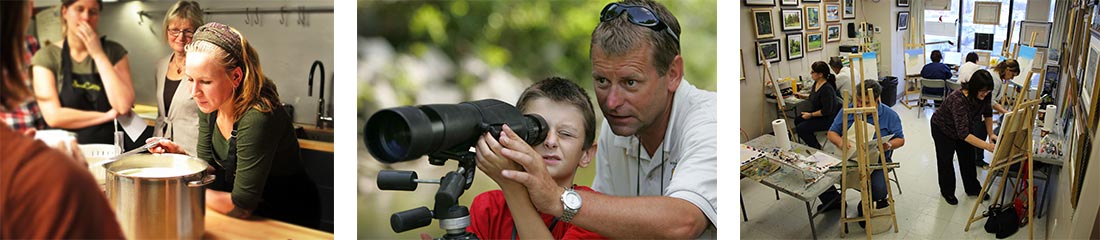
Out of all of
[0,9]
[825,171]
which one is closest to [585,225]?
[825,171]

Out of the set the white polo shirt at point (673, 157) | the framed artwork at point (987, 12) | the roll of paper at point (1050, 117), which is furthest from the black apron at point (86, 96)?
the roll of paper at point (1050, 117)

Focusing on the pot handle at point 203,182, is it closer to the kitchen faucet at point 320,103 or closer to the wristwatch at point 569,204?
the kitchen faucet at point 320,103

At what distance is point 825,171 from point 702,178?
1.77ft

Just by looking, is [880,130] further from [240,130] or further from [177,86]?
[177,86]

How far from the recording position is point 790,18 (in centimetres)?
282

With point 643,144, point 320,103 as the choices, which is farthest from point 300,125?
point 643,144

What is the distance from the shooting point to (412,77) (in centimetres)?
257

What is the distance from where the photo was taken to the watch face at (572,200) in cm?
249

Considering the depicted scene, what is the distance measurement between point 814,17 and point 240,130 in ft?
6.38

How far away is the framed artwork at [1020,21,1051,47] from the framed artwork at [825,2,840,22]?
22.0 inches

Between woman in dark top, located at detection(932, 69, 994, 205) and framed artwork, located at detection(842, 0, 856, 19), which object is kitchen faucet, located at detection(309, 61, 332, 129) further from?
woman in dark top, located at detection(932, 69, 994, 205)

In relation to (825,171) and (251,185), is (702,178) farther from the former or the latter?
(251,185)

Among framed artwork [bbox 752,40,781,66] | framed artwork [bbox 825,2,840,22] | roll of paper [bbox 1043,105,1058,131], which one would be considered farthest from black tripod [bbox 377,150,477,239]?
roll of paper [bbox 1043,105,1058,131]

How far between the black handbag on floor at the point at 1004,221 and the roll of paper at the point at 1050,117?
0.93 feet
